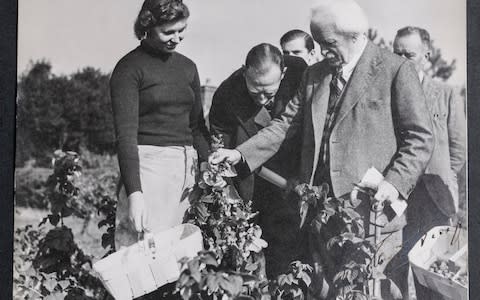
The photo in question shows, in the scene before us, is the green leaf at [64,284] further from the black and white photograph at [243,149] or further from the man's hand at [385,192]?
the man's hand at [385,192]

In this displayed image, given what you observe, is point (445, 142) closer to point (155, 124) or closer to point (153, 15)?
point (155, 124)

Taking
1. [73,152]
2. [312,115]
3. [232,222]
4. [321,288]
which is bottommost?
[321,288]

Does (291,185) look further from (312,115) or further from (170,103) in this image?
(170,103)

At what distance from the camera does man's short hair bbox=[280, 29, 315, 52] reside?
429 centimetres

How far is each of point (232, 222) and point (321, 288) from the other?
2.33 feet

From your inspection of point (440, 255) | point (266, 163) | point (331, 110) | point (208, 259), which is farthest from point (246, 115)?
point (440, 255)

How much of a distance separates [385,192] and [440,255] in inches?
22.2

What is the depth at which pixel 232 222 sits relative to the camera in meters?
4.01

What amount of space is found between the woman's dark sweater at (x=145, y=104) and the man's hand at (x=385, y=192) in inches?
48.3

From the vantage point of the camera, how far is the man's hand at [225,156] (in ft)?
13.7

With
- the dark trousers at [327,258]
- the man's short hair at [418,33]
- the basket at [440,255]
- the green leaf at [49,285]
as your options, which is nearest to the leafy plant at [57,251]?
the green leaf at [49,285]

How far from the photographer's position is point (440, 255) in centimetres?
437
